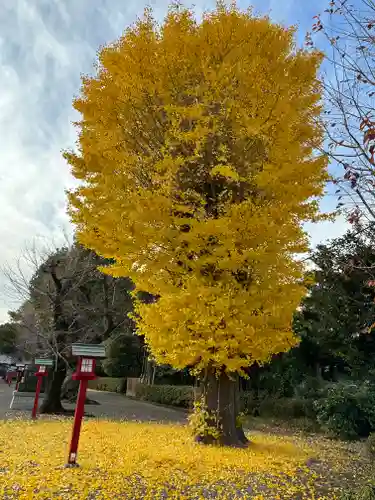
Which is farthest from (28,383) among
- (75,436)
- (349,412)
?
(75,436)

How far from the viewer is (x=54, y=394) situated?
12711 millimetres

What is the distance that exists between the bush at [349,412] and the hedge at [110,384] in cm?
1736

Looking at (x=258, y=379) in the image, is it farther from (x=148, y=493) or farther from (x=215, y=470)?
(x=148, y=493)

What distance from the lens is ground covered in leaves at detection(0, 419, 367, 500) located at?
4570mm

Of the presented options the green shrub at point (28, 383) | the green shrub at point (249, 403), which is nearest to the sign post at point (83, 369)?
the green shrub at point (249, 403)

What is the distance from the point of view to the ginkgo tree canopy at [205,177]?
6.66 meters

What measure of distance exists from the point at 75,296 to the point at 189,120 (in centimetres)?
1039

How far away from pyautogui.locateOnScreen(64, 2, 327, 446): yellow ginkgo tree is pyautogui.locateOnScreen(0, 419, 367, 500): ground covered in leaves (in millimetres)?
1085

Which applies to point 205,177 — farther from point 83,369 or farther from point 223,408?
point 223,408

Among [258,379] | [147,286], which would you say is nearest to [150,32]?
[147,286]

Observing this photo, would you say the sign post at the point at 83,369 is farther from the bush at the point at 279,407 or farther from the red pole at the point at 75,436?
the bush at the point at 279,407

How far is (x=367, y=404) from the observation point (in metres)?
10.2

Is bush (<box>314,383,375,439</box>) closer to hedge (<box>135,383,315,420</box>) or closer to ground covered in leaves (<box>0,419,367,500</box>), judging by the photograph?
ground covered in leaves (<box>0,419,367,500</box>)

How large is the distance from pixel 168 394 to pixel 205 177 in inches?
555
